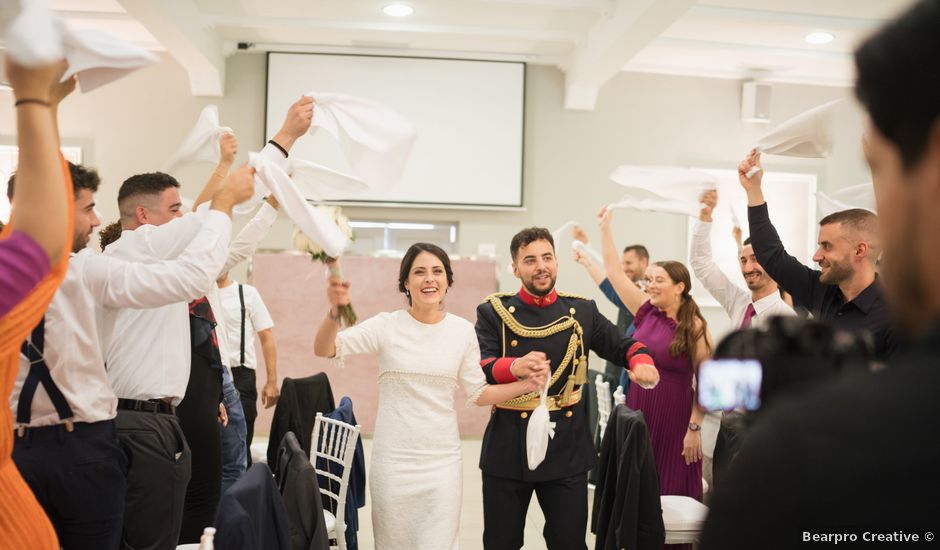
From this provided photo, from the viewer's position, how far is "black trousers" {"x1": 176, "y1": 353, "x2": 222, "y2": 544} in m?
3.01

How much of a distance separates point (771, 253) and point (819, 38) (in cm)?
523

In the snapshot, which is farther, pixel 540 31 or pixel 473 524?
pixel 540 31

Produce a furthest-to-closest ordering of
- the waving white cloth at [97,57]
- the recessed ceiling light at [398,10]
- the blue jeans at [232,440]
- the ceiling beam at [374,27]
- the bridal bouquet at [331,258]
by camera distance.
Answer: the ceiling beam at [374,27] < the recessed ceiling light at [398,10] < the blue jeans at [232,440] < the bridal bouquet at [331,258] < the waving white cloth at [97,57]

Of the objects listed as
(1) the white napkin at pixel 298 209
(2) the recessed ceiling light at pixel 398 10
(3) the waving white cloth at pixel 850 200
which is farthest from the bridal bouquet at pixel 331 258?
(2) the recessed ceiling light at pixel 398 10

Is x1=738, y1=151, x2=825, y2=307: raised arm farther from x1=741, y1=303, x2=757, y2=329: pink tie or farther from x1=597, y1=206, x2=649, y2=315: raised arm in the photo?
x1=597, y1=206, x2=649, y2=315: raised arm

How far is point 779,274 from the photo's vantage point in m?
3.12

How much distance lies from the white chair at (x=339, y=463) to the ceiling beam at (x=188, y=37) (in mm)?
4000

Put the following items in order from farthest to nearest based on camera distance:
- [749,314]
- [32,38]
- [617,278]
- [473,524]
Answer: [473,524] → [617,278] → [749,314] → [32,38]

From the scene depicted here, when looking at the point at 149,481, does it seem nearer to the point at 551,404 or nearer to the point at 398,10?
the point at 551,404

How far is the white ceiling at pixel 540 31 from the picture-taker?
6.53 meters

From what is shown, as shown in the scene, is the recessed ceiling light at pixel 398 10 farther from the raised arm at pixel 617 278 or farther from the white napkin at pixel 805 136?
the white napkin at pixel 805 136

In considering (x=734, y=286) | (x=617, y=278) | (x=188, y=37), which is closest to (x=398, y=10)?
(x=188, y=37)

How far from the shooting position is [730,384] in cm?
66

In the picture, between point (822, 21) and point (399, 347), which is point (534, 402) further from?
point (822, 21)
